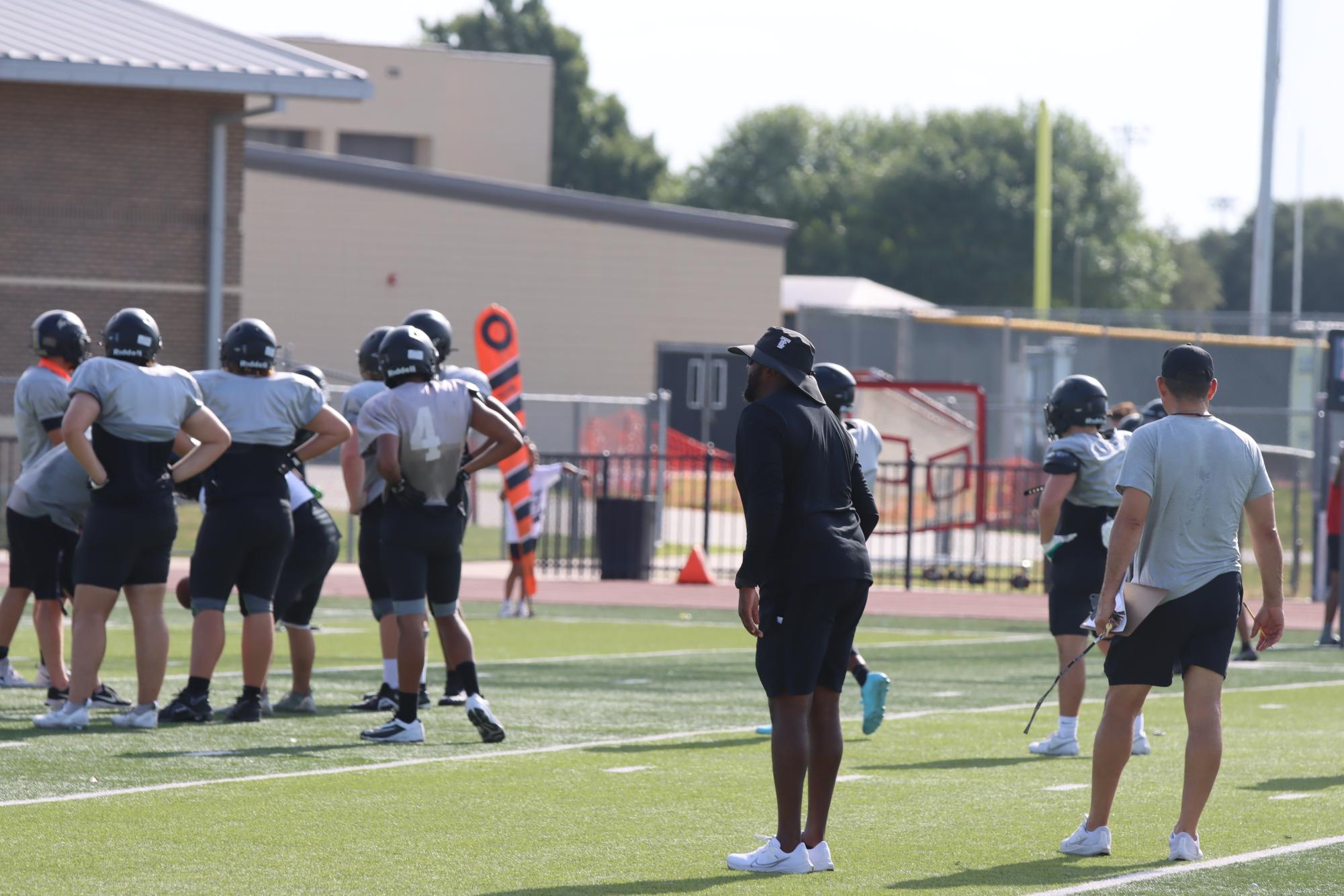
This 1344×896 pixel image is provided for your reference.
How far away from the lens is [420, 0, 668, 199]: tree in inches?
3162

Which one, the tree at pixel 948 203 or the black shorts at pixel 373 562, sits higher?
the tree at pixel 948 203

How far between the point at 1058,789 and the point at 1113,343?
23.1m

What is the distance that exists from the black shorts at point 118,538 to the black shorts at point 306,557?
3.16 feet

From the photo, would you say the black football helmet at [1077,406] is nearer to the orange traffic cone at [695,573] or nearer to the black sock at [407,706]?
the black sock at [407,706]

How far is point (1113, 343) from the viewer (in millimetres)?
30953

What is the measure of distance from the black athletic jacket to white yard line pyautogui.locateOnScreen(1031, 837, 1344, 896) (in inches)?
48.5

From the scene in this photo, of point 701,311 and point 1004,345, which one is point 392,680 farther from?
point 701,311

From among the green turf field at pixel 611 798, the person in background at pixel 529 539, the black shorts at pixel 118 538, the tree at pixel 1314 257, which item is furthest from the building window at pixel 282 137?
the tree at pixel 1314 257

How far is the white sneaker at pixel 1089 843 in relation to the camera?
6926 mm

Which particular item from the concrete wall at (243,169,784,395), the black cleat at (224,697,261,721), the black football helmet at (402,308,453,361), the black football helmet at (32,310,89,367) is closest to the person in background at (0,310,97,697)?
the black football helmet at (32,310,89,367)

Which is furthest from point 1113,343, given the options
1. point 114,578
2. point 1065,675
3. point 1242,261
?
point 1242,261

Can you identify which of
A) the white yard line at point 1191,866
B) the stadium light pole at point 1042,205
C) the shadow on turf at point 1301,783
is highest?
the stadium light pole at point 1042,205

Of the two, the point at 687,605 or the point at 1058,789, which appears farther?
the point at 687,605

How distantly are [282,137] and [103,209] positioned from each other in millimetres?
27194
